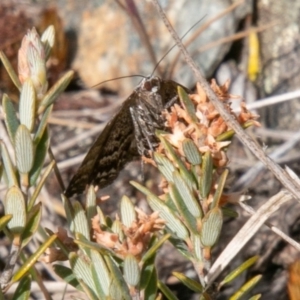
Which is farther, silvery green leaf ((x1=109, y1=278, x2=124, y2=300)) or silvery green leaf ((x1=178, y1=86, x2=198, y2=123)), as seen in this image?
silvery green leaf ((x1=178, y1=86, x2=198, y2=123))

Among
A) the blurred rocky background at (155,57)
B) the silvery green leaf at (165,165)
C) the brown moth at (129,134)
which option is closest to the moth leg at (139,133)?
the brown moth at (129,134)

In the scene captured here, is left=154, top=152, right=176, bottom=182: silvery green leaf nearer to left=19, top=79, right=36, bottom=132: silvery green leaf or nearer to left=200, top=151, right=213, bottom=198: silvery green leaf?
left=200, top=151, right=213, bottom=198: silvery green leaf

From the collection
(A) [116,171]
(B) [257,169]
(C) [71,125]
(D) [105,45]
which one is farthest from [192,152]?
(D) [105,45]

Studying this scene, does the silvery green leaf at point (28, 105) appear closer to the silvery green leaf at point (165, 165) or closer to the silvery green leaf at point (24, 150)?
the silvery green leaf at point (24, 150)

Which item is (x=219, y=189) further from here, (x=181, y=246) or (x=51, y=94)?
(x=51, y=94)

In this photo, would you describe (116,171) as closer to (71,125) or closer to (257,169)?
(257,169)

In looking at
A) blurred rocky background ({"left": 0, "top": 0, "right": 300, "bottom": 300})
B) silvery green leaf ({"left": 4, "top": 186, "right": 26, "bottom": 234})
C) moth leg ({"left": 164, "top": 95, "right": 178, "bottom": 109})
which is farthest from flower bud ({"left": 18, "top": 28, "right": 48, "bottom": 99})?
blurred rocky background ({"left": 0, "top": 0, "right": 300, "bottom": 300})
